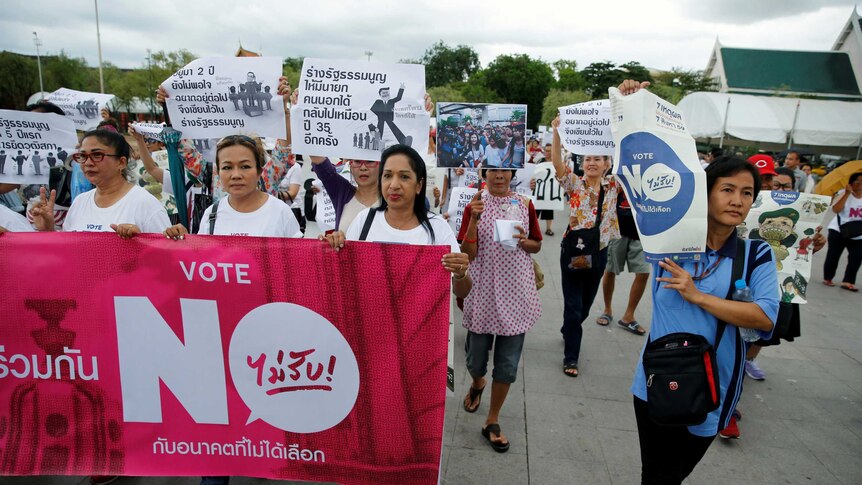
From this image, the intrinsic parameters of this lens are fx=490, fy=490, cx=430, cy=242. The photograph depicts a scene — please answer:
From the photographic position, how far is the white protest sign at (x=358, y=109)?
3266mm

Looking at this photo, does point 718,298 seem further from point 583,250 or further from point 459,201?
point 459,201

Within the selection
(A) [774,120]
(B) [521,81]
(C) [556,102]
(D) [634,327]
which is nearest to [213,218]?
(D) [634,327]

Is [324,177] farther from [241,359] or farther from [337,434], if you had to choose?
[337,434]

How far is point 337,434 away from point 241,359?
1.92 feet

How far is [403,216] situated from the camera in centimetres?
257

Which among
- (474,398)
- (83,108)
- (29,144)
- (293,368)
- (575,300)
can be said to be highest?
(83,108)

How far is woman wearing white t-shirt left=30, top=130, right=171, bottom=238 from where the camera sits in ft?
8.99

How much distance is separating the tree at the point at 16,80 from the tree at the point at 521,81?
4495 cm

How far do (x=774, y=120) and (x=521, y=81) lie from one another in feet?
123

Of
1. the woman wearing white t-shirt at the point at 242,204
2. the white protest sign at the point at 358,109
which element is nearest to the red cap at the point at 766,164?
the white protest sign at the point at 358,109

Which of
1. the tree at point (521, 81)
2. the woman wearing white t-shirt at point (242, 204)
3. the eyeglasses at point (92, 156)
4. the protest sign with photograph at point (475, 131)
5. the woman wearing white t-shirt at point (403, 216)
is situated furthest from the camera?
the tree at point (521, 81)

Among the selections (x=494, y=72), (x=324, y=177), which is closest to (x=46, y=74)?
(x=494, y=72)

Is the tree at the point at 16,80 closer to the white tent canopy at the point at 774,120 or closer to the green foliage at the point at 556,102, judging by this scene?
the green foliage at the point at 556,102

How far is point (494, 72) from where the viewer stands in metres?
61.3
